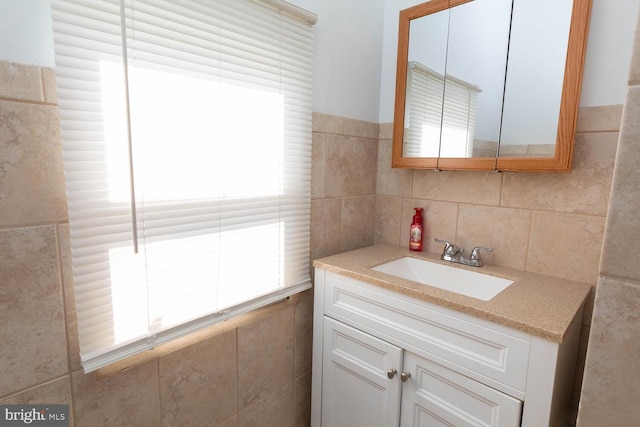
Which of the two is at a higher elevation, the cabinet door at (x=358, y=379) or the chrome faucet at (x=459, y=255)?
the chrome faucet at (x=459, y=255)

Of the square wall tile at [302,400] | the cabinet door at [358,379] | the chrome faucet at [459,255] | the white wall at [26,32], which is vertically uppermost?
the white wall at [26,32]

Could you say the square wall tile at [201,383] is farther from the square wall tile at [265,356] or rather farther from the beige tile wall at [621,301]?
the beige tile wall at [621,301]

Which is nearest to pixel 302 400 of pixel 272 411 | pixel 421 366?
pixel 272 411

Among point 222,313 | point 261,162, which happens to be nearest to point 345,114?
point 261,162

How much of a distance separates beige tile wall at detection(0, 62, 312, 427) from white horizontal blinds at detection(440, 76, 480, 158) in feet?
3.82

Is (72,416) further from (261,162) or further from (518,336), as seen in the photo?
(518,336)

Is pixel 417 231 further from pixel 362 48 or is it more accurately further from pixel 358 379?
pixel 362 48

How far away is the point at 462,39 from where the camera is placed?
4.33 ft

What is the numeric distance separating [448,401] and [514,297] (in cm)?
38

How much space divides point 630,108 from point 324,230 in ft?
3.85

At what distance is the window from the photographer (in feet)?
2.67

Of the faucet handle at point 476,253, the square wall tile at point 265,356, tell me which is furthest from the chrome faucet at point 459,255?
the square wall tile at point 265,356

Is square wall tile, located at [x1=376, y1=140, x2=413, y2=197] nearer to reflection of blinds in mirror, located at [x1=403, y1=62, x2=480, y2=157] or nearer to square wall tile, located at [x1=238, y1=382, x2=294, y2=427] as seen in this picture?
reflection of blinds in mirror, located at [x1=403, y1=62, x2=480, y2=157]

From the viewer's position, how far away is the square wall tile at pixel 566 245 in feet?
Result: 3.71
